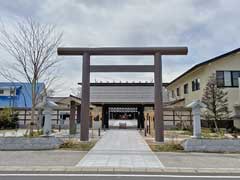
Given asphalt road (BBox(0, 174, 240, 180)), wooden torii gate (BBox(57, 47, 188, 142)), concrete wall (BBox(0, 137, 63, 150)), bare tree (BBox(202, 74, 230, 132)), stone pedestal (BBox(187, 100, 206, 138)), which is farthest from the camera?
bare tree (BBox(202, 74, 230, 132))

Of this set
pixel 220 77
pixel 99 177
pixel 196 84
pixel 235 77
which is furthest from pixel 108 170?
pixel 196 84

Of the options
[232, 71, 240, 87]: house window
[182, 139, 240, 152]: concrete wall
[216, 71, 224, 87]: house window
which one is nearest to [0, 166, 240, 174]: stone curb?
[182, 139, 240, 152]: concrete wall

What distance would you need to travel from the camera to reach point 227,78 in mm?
23469

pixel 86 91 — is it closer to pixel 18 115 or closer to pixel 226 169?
pixel 226 169

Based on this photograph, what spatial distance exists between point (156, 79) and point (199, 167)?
7.75 m

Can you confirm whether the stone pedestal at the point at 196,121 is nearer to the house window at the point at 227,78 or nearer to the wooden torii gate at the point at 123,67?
the wooden torii gate at the point at 123,67

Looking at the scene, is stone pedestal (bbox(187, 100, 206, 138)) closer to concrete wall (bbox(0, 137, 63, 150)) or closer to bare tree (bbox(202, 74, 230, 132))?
concrete wall (bbox(0, 137, 63, 150))

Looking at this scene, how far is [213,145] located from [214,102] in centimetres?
994

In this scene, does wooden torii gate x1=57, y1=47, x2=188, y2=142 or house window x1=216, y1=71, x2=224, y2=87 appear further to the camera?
house window x1=216, y1=71, x2=224, y2=87

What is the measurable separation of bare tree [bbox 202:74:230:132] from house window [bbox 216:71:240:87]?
1.62 metres

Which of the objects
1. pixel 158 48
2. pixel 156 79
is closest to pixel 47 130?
pixel 156 79

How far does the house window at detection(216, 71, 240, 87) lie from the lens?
76.4 feet

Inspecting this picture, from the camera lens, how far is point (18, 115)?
29016 mm

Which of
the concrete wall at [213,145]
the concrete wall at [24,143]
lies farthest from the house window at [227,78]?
the concrete wall at [24,143]
